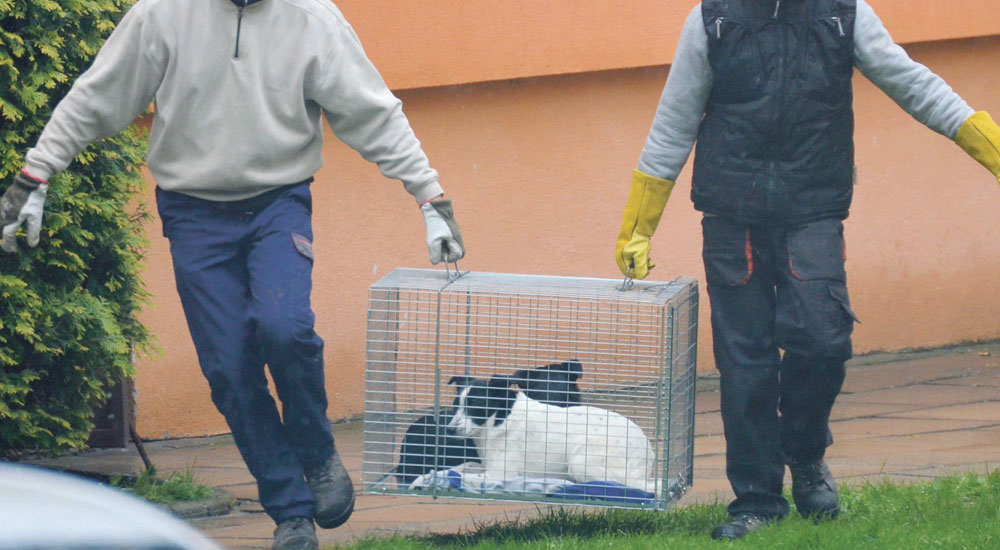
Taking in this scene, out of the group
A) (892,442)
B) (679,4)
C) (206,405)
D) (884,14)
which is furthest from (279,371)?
(884,14)

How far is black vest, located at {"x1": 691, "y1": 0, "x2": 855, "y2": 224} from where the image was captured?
449 cm

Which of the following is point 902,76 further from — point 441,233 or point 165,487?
point 165,487

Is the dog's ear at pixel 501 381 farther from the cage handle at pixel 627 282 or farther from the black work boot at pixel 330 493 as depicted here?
the black work boot at pixel 330 493

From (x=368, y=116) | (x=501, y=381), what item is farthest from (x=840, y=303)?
(x=368, y=116)

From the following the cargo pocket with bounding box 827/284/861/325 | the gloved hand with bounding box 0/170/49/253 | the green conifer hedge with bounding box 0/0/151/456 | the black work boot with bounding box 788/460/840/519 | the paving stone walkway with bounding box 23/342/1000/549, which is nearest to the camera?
the gloved hand with bounding box 0/170/49/253

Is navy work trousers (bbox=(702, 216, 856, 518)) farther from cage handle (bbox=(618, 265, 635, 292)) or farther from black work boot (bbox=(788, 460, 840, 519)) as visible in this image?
cage handle (bbox=(618, 265, 635, 292))

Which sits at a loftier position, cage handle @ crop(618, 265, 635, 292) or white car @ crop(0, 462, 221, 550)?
white car @ crop(0, 462, 221, 550)

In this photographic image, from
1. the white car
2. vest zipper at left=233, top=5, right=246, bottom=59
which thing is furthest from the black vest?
the white car

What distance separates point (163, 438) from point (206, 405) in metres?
0.25

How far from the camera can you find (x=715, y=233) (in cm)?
466

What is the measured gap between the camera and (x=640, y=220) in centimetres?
478

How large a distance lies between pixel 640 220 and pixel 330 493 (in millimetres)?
1313

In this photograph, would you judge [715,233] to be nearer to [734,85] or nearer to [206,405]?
[734,85]

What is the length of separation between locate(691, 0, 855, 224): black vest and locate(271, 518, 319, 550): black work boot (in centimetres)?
162
